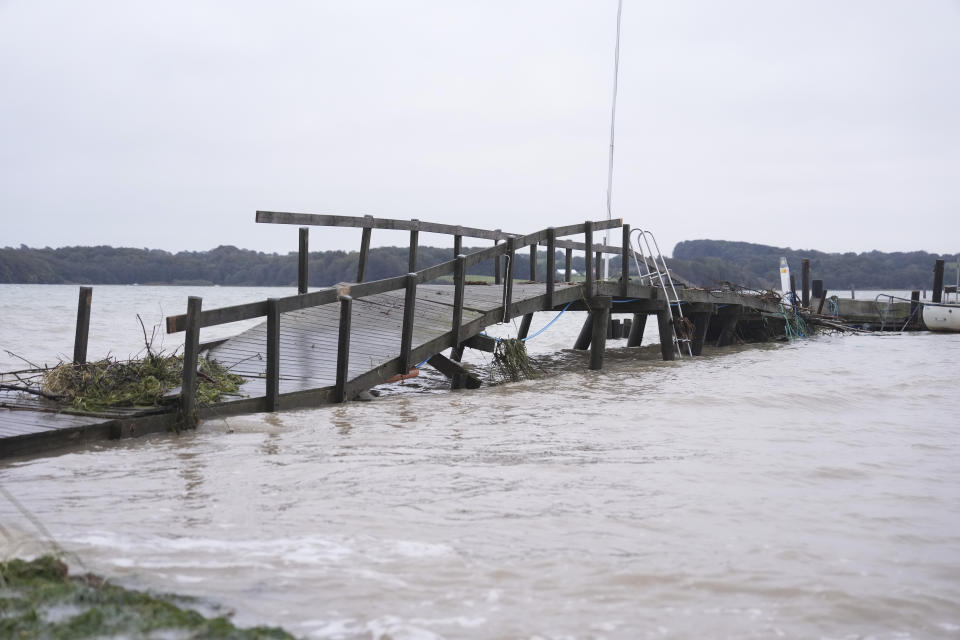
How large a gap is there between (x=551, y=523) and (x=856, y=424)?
508 centimetres

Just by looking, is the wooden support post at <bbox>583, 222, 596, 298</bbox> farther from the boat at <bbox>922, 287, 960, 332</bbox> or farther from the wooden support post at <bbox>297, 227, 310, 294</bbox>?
the boat at <bbox>922, 287, 960, 332</bbox>

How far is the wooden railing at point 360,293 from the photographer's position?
6918 mm

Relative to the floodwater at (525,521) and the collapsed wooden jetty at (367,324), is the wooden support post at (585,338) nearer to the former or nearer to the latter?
the collapsed wooden jetty at (367,324)

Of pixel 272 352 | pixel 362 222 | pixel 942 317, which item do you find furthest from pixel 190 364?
pixel 942 317

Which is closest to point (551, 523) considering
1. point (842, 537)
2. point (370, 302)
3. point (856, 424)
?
point (842, 537)

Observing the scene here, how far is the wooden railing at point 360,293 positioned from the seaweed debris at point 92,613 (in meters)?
3.86

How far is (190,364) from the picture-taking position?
683 centimetres

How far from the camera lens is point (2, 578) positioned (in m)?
3.02

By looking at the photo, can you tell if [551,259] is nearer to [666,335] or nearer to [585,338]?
[666,335]

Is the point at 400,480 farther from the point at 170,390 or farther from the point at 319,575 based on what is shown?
the point at 170,390

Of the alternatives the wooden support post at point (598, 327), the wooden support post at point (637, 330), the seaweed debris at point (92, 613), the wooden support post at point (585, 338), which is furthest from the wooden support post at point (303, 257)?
the wooden support post at point (637, 330)

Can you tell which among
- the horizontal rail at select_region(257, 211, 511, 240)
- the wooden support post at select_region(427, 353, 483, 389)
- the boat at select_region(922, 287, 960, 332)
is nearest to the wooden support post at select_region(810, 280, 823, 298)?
the boat at select_region(922, 287, 960, 332)

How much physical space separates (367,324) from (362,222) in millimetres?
1743

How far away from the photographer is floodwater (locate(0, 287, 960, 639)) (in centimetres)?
325
